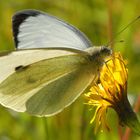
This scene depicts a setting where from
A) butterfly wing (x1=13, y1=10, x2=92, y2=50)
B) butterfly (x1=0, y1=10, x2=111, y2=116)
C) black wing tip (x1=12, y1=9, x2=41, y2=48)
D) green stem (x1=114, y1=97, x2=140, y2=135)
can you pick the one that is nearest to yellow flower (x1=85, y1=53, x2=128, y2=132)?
green stem (x1=114, y1=97, x2=140, y2=135)

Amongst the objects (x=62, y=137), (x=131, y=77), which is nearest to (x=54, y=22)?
(x=62, y=137)

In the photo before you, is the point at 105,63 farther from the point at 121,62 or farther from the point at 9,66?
the point at 9,66

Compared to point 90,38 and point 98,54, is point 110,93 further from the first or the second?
point 90,38

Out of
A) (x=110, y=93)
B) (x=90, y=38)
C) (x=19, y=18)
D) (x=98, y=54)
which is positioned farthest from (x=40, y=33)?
(x=90, y=38)

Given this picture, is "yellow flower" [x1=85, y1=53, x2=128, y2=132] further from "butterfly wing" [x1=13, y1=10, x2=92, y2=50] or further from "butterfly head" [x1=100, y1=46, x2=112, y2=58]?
"butterfly wing" [x1=13, y1=10, x2=92, y2=50]

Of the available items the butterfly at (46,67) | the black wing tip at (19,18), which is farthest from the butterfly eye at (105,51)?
the black wing tip at (19,18)
